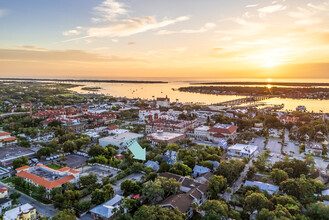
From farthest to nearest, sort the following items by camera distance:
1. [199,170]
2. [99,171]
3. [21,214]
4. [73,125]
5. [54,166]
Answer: [73,125], [54,166], [99,171], [199,170], [21,214]

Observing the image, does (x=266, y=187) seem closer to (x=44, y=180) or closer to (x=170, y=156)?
(x=170, y=156)

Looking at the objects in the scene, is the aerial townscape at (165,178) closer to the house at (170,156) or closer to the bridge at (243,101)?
the house at (170,156)

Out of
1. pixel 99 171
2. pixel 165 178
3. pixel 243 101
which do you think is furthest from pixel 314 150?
pixel 243 101

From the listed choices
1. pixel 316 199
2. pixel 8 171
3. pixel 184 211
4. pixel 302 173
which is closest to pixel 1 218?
pixel 8 171

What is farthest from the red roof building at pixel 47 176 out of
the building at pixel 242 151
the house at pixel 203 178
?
the building at pixel 242 151

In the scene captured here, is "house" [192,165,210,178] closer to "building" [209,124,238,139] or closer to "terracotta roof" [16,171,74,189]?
"terracotta roof" [16,171,74,189]

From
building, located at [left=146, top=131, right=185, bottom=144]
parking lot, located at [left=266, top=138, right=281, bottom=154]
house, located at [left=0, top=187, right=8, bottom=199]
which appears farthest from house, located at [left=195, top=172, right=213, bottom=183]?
house, located at [left=0, top=187, right=8, bottom=199]
